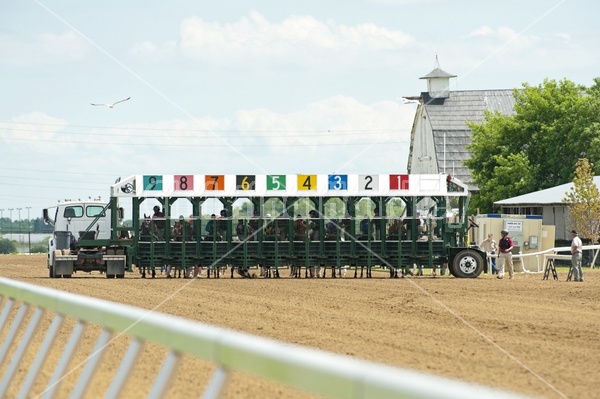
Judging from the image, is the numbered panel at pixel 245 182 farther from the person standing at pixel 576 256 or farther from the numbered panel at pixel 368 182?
the person standing at pixel 576 256

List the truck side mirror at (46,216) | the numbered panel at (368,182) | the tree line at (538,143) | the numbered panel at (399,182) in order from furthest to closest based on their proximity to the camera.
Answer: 1. the tree line at (538,143)
2. the truck side mirror at (46,216)
3. the numbered panel at (399,182)
4. the numbered panel at (368,182)

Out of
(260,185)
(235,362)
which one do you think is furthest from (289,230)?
(235,362)

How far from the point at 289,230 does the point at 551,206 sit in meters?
27.9

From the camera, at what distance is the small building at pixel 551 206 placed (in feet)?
196

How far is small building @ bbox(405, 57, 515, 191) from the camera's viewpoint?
90.8m

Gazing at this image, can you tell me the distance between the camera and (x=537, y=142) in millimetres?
74188

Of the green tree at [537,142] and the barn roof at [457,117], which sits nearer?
the green tree at [537,142]

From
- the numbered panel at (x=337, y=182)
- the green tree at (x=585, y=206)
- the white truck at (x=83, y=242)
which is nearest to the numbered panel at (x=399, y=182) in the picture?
the numbered panel at (x=337, y=182)

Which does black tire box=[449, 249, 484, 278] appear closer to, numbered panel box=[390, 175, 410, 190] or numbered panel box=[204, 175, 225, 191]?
numbered panel box=[390, 175, 410, 190]

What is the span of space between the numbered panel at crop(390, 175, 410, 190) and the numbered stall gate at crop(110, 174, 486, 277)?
1.2 inches

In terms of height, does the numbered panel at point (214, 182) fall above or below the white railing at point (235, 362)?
above

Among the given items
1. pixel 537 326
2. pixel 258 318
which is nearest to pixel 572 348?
pixel 537 326

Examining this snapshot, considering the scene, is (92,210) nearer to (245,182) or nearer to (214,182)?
(214,182)

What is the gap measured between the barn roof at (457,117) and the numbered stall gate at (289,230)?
171 ft
